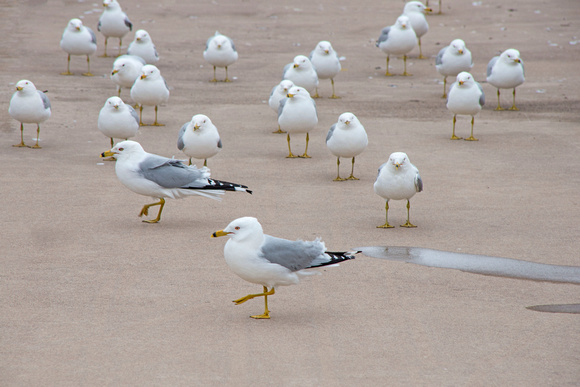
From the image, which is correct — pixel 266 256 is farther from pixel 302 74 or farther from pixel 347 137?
pixel 302 74

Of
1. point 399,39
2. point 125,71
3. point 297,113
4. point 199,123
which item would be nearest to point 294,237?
point 199,123

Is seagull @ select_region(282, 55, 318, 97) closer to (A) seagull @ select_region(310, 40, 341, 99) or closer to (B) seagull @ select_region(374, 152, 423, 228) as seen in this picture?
(A) seagull @ select_region(310, 40, 341, 99)

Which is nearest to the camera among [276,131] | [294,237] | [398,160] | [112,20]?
[294,237]

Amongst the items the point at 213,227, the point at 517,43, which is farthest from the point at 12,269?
the point at 517,43

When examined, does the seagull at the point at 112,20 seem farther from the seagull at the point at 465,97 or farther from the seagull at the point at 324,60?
the seagull at the point at 465,97

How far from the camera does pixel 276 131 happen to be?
1468 cm

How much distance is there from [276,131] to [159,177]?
18.6ft

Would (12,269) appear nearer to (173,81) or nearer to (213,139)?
(213,139)

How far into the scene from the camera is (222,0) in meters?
28.6

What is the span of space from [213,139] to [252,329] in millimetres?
5271

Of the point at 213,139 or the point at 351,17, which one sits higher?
the point at 351,17

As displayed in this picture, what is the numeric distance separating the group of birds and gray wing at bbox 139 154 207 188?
0.01 metres

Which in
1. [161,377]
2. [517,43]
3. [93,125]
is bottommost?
[161,377]

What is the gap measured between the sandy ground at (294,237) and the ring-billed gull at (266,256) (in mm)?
395
